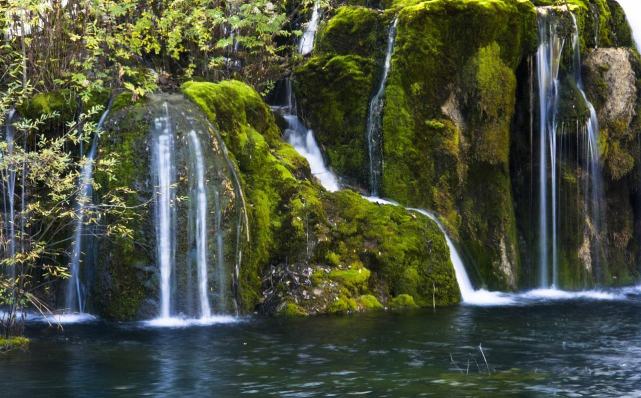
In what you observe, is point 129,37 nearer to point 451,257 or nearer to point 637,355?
point 451,257

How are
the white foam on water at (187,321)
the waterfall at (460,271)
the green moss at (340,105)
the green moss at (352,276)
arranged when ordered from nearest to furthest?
1. the white foam on water at (187,321)
2. the green moss at (352,276)
3. the waterfall at (460,271)
4. the green moss at (340,105)

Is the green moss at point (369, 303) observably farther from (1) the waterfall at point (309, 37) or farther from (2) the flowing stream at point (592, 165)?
(1) the waterfall at point (309, 37)

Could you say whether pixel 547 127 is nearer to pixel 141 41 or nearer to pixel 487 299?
pixel 487 299

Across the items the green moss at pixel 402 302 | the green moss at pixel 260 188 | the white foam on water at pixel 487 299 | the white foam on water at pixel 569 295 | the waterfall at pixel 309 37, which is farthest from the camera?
the waterfall at pixel 309 37

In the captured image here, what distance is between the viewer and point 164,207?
16.0 metres

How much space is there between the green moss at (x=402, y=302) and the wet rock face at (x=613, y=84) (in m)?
7.55

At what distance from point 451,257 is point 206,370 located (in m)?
8.37

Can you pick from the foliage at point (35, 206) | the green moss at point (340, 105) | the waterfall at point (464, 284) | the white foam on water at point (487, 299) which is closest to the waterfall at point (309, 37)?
the green moss at point (340, 105)

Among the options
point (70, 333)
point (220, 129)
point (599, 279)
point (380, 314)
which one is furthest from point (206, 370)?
point (599, 279)

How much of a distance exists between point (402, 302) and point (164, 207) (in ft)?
16.1

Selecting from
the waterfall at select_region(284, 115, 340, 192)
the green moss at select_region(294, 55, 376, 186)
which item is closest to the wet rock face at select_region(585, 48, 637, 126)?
the green moss at select_region(294, 55, 376, 186)

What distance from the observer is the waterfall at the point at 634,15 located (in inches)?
984

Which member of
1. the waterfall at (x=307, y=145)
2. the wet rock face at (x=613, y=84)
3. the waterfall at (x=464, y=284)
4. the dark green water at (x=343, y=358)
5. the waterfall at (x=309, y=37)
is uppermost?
the waterfall at (x=309, y=37)

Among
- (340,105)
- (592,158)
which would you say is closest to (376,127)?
(340,105)
